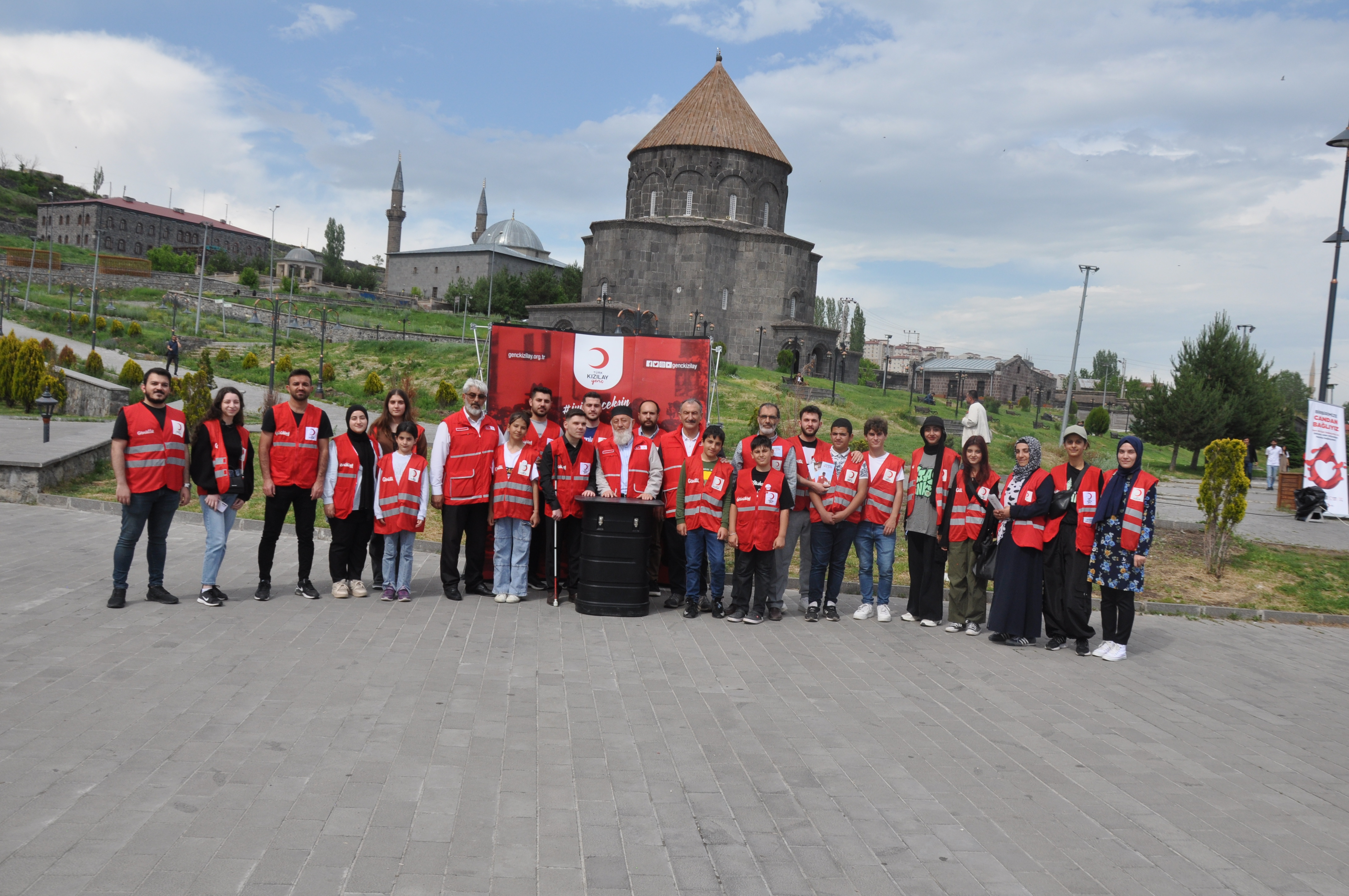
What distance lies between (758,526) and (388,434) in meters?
3.47

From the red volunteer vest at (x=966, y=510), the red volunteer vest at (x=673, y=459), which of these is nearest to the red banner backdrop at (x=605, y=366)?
the red volunteer vest at (x=673, y=459)

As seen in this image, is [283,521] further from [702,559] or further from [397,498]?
[702,559]

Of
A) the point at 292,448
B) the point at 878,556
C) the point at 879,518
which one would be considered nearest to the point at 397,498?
the point at 292,448

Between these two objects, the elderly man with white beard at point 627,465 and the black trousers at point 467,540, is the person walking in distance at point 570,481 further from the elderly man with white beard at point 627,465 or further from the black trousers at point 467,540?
the black trousers at point 467,540

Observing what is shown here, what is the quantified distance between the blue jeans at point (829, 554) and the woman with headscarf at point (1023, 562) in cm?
135

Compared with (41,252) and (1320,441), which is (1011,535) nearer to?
(1320,441)

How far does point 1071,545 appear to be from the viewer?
7816 mm

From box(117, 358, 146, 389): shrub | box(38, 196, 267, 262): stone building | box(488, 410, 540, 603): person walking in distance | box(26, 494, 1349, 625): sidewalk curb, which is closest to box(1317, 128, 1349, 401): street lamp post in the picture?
box(26, 494, 1349, 625): sidewalk curb

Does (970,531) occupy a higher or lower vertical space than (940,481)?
lower

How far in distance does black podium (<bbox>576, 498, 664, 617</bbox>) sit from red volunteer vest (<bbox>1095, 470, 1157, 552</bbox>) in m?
3.97

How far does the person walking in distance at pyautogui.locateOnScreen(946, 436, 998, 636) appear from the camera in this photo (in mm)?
8219

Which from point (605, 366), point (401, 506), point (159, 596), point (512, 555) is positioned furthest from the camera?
point (605, 366)

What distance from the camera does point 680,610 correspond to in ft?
28.1

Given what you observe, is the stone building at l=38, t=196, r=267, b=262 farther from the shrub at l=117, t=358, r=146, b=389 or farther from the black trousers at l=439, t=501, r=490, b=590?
the black trousers at l=439, t=501, r=490, b=590
